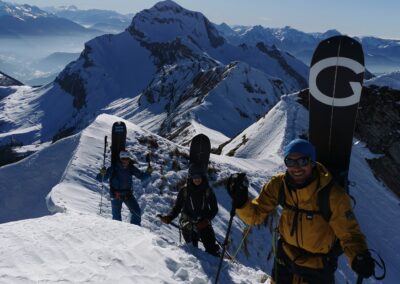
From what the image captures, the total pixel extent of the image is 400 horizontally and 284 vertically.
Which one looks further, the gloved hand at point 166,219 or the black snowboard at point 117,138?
the black snowboard at point 117,138

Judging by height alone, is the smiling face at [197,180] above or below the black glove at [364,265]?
below

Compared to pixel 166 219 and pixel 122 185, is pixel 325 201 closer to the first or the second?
pixel 166 219

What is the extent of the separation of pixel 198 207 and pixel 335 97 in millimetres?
4484

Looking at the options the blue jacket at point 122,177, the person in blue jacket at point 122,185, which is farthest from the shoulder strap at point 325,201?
the blue jacket at point 122,177

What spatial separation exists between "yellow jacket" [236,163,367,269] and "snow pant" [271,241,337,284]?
0.32 ft

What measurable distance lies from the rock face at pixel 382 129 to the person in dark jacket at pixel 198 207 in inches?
828

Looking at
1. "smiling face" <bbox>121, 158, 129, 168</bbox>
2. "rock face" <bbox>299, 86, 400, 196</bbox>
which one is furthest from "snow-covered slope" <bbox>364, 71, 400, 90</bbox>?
"smiling face" <bbox>121, 158, 129, 168</bbox>

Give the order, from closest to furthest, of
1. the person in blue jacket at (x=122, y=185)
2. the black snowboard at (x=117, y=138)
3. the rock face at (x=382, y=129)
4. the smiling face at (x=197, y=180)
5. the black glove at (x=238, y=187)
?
the black glove at (x=238, y=187), the smiling face at (x=197, y=180), the person in blue jacket at (x=122, y=185), the black snowboard at (x=117, y=138), the rock face at (x=382, y=129)

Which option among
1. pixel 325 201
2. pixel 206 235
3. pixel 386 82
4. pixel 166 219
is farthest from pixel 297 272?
pixel 386 82

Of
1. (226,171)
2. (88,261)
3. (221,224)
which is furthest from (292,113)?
(88,261)

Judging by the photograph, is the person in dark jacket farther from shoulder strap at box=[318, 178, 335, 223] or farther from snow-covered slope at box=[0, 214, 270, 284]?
shoulder strap at box=[318, 178, 335, 223]

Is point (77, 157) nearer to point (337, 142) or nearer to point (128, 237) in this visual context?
point (128, 237)

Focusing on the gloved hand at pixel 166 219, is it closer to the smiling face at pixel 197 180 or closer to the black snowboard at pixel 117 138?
the smiling face at pixel 197 180

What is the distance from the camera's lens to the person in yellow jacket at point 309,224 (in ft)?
20.1
